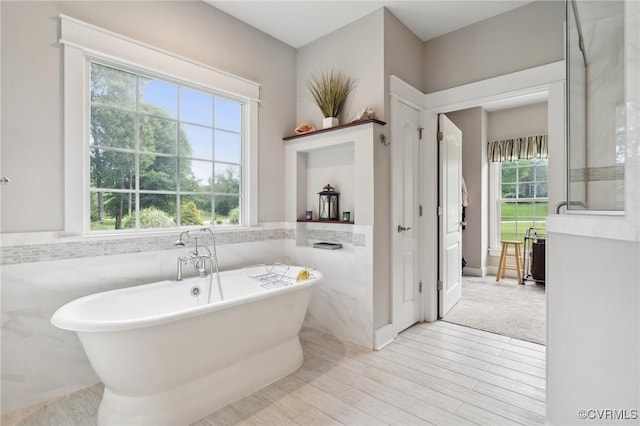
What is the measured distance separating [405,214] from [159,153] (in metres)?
2.18

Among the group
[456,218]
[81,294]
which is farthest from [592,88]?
[81,294]

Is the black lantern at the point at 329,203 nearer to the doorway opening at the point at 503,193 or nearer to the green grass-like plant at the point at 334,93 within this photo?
the green grass-like plant at the point at 334,93

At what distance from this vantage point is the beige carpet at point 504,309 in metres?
3.00

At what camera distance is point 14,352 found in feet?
5.90

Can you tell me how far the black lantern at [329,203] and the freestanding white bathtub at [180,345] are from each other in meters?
0.89

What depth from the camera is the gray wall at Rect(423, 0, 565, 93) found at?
2521 millimetres

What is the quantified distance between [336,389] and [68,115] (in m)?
→ 2.41

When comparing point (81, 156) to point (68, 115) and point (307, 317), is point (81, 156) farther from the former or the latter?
point (307, 317)

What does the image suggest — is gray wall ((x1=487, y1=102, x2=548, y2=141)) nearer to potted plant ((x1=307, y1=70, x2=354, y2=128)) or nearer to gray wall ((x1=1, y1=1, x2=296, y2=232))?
potted plant ((x1=307, y1=70, x2=354, y2=128))

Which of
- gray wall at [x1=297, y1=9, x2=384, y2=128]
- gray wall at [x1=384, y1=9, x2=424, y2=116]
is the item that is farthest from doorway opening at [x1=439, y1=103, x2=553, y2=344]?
gray wall at [x1=297, y1=9, x2=384, y2=128]

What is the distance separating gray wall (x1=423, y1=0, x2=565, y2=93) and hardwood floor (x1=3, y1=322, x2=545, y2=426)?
2358mm

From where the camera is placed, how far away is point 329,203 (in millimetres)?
3057

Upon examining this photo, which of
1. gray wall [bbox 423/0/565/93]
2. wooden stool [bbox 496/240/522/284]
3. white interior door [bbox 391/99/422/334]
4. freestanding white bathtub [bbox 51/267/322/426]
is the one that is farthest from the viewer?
wooden stool [bbox 496/240/522/284]

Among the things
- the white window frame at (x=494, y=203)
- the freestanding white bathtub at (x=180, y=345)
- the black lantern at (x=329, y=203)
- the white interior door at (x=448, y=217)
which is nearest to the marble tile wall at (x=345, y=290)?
the black lantern at (x=329, y=203)
